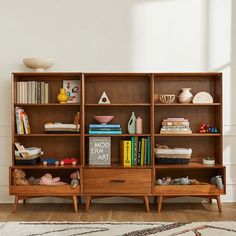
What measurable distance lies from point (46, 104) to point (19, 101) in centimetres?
29

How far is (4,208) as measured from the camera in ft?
16.0

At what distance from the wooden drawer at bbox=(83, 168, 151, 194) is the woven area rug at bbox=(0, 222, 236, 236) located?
1.79ft

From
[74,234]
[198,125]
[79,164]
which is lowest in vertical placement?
[74,234]

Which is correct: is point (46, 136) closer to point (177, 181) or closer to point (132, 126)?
point (132, 126)

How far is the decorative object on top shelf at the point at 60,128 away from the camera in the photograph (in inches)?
191

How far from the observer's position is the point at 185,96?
4930mm

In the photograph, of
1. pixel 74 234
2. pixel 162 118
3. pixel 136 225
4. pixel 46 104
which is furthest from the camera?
pixel 162 118

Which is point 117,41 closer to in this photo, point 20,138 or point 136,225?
point 20,138

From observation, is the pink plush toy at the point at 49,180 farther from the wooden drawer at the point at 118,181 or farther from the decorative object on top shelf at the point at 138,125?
the decorative object on top shelf at the point at 138,125

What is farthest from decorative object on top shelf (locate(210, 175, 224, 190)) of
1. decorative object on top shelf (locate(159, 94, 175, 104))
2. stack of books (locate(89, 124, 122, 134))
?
stack of books (locate(89, 124, 122, 134))

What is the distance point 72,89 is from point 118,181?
110 centimetres

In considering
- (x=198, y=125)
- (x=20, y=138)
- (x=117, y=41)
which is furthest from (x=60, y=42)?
(x=198, y=125)

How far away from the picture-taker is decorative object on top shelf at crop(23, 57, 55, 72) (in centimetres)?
490

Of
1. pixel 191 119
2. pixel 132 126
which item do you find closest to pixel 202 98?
pixel 191 119
